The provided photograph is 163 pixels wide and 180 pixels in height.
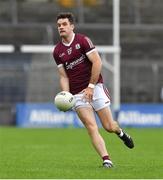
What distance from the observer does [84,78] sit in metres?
12.1

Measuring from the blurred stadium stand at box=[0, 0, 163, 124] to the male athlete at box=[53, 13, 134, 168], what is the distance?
20266 millimetres

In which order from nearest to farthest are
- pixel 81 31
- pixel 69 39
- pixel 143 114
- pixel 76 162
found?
1. pixel 69 39
2. pixel 76 162
3. pixel 143 114
4. pixel 81 31

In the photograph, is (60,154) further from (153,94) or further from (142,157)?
(153,94)

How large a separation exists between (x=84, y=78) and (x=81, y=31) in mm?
24761

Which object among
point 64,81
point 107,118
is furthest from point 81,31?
point 107,118

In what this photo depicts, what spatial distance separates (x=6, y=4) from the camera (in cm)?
3912

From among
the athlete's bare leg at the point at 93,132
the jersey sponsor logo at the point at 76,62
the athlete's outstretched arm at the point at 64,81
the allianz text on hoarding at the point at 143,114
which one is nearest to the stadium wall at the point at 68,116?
the allianz text on hoarding at the point at 143,114

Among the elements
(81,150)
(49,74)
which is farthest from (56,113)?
(81,150)

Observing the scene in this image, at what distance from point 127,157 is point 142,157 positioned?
0.29m

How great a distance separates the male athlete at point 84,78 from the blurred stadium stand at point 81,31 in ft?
66.5

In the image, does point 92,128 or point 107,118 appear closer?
point 92,128

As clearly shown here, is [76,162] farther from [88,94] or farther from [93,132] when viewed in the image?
[88,94]

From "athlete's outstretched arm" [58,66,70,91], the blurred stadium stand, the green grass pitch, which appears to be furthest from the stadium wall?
"athlete's outstretched arm" [58,66,70,91]

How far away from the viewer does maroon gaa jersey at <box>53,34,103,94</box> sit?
473 inches
